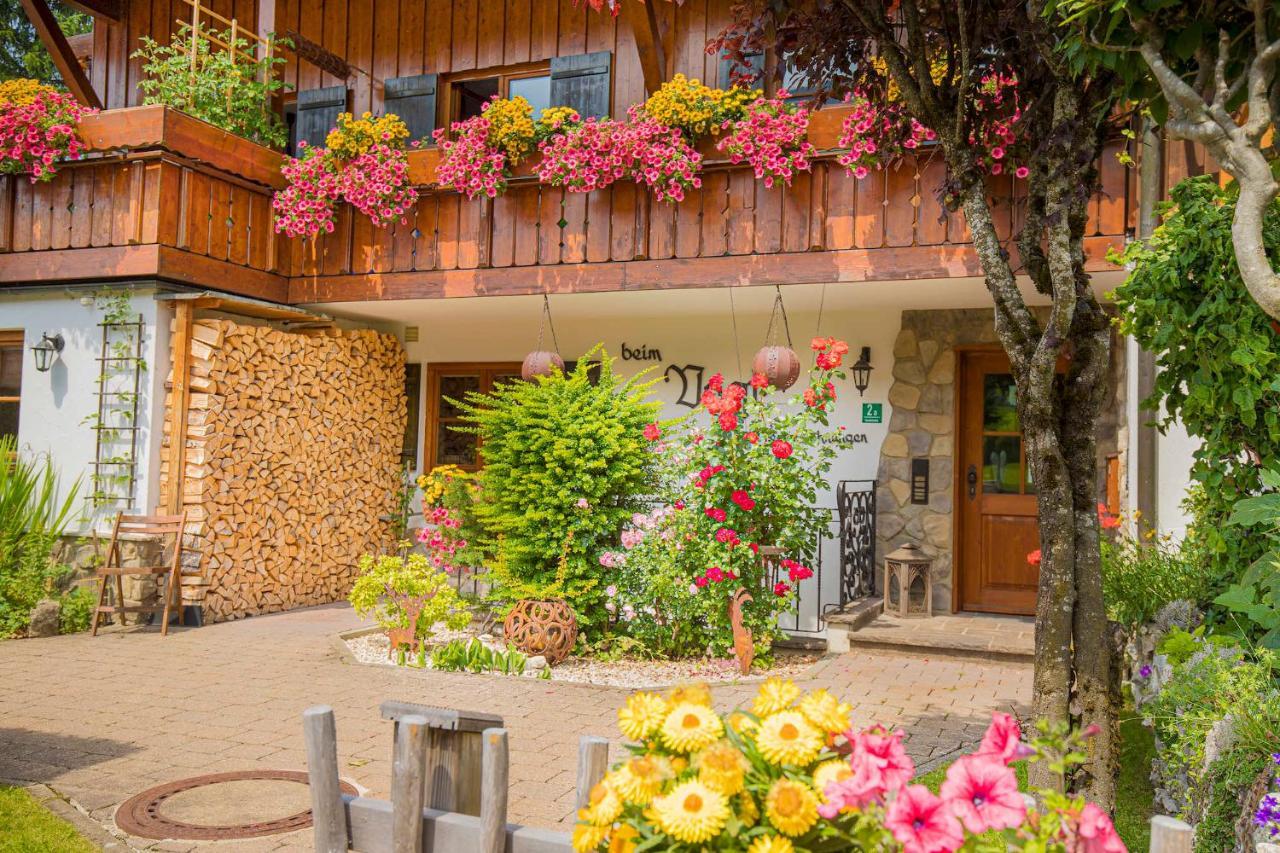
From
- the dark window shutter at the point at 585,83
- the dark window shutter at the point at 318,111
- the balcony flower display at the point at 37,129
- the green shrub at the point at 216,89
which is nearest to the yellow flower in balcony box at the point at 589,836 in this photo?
the dark window shutter at the point at 585,83

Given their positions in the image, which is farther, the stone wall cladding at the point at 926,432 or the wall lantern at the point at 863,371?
the wall lantern at the point at 863,371

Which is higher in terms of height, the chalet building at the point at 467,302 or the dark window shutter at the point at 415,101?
the dark window shutter at the point at 415,101

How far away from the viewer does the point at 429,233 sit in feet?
28.3

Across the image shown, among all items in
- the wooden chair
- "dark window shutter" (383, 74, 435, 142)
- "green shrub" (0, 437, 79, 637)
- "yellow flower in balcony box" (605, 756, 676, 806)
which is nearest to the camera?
"yellow flower in balcony box" (605, 756, 676, 806)

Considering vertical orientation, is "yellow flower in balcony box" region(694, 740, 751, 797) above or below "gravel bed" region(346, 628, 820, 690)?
above

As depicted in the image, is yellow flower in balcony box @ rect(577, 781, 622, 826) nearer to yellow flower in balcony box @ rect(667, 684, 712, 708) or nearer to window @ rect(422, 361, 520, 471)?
yellow flower in balcony box @ rect(667, 684, 712, 708)

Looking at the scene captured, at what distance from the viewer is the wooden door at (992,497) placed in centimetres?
843

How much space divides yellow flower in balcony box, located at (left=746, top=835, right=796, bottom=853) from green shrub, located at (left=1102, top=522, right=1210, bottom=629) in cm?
328

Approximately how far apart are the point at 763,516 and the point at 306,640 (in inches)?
142

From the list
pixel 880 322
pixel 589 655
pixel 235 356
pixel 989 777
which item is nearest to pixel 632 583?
pixel 589 655

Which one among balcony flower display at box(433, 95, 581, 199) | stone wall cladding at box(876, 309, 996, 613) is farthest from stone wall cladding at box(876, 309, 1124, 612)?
balcony flower display at box(433, 95, 581, 199)

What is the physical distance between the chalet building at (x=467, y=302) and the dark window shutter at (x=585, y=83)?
0.8 inches

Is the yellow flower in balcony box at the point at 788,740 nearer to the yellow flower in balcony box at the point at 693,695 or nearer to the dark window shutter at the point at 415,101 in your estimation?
the yellow flower in balcony box at the point at 693,695

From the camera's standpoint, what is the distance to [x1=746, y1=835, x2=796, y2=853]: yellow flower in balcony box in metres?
1.58
